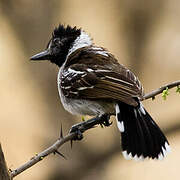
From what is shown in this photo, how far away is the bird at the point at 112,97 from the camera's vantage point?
4.56 meters

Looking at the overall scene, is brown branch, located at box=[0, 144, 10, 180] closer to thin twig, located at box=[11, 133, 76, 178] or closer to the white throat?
thin twig, located at box=[11, 133, 76, 178]

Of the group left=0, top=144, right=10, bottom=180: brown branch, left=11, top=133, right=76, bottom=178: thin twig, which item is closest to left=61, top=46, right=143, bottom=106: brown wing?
→ left=11, top=133, right=76, bottom=178: thin twig

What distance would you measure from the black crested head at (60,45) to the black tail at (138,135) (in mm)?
1448

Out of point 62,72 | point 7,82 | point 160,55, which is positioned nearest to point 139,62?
point 160,55

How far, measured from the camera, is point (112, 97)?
4656 mm

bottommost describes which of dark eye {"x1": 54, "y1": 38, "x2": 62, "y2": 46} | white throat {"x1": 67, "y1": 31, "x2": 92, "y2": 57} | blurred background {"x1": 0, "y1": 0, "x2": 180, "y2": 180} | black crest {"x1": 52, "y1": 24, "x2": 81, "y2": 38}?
blurred background {"x1": 0, "y1": 0, "x2": 180, "y2": 180}

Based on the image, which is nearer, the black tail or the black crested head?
the black tail

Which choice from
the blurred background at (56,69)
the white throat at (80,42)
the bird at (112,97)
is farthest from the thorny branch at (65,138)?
the blurred background at (56,69)

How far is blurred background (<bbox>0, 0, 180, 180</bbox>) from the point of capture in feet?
29.6

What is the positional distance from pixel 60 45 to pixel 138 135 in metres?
1.75

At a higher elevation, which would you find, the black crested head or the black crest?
the black crest

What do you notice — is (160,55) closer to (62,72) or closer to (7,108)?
(7,108)

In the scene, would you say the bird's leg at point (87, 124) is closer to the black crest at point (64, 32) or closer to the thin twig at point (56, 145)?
the thin twig at point (56, 145)

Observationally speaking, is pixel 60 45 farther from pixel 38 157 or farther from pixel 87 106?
pixel 38 157
